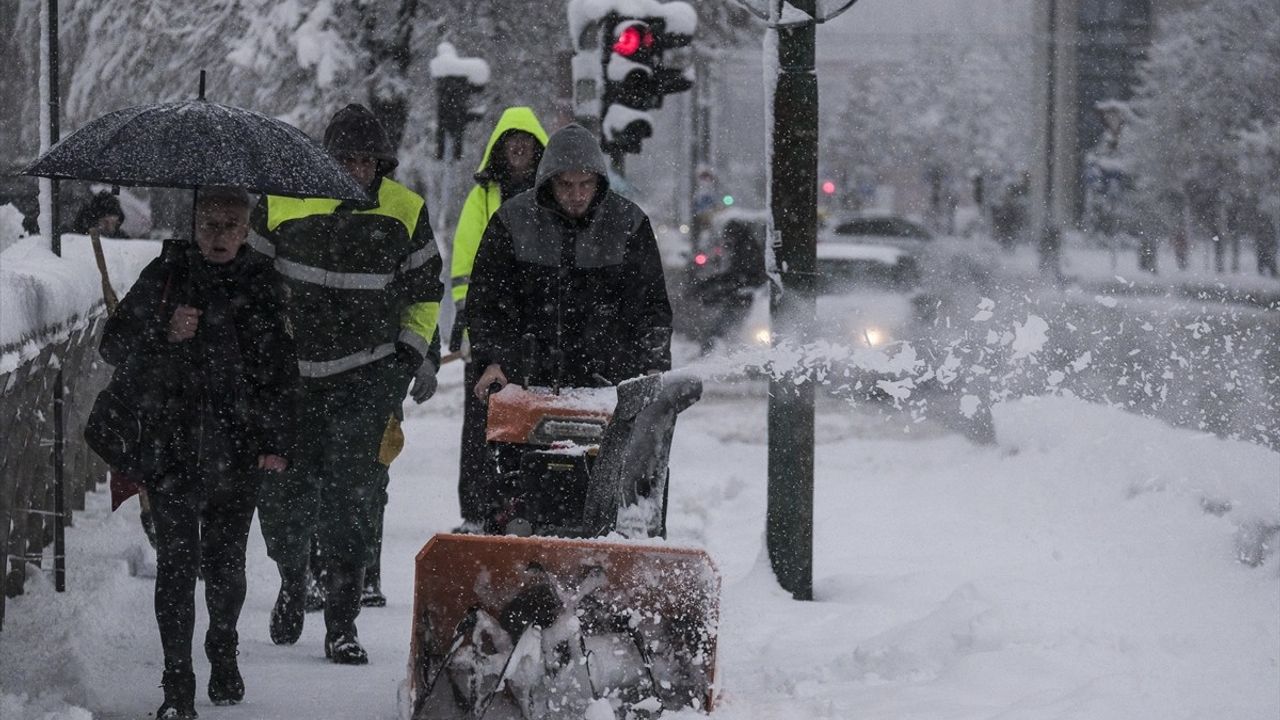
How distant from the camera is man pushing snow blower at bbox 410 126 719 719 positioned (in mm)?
5070

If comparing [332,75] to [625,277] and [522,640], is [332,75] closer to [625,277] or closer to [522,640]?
[625,277]

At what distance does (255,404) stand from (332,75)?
12991mm

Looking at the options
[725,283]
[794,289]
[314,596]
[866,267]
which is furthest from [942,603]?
[866,267]

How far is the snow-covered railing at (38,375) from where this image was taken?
659cm

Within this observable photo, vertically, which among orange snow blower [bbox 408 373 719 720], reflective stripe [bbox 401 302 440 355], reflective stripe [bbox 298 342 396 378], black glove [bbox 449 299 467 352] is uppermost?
reflective stripe [bbox 401 302 440 355]

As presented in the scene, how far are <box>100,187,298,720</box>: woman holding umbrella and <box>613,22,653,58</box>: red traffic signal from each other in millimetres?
7092

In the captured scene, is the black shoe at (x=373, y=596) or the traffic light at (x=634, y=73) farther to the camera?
the traffic light at (x=634, y=73)

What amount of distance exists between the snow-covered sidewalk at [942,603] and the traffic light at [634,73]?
2504mm

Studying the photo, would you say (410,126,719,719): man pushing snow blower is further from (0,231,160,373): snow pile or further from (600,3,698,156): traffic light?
(600,3,698,156): traffic light

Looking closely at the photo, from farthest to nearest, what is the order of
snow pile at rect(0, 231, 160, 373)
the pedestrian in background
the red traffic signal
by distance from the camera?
1. the red traffic signal
2. the pedestrian in background
3. snow pile at rect(0, 231, 160, 373)

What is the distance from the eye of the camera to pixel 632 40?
12.6m

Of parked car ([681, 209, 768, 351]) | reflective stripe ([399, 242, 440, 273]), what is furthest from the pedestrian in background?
parked car ([681, 209, 768, 351])

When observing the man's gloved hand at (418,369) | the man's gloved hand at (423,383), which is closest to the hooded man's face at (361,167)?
the man's gloved hand at (418,369)

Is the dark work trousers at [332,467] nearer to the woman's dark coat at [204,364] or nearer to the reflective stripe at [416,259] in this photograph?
the reflective stripe at [416,259]
